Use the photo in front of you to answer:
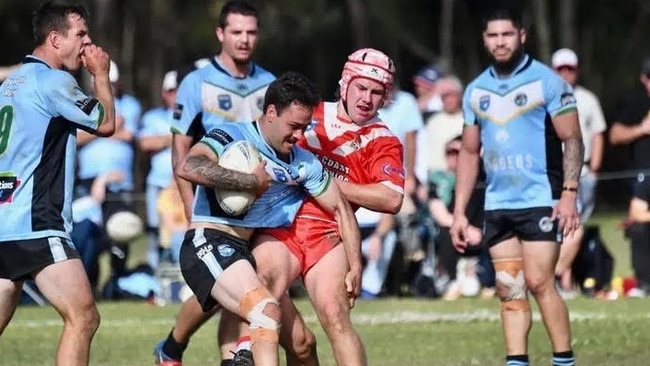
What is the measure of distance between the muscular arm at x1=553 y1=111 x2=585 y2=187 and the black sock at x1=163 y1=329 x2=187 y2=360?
8.60 ft

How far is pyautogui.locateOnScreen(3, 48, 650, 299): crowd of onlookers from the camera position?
16750mm

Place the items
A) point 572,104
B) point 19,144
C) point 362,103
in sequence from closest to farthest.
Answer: point 19,144 → point 362,103 → point 572,104

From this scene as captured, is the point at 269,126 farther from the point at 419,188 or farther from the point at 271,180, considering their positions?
the point at 419,188

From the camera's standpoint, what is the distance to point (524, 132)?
1088cm

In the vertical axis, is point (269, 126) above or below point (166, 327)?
above

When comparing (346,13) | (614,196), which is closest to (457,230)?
(614,196)

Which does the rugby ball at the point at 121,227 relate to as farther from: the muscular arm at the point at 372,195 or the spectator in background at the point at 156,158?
the muscular arm at the point at 372,195

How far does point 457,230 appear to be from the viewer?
11.2m

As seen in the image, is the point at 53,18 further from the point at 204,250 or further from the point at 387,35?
the point at 387,35

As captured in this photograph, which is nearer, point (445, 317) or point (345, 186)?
point (345, 186)

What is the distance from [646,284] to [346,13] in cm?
2491

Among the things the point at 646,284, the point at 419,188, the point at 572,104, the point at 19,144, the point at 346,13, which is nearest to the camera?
the point at 19,144

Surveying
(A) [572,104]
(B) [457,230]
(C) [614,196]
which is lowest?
(C) [614,196]

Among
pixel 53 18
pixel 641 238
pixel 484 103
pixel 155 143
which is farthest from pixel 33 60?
pixel 641 238
